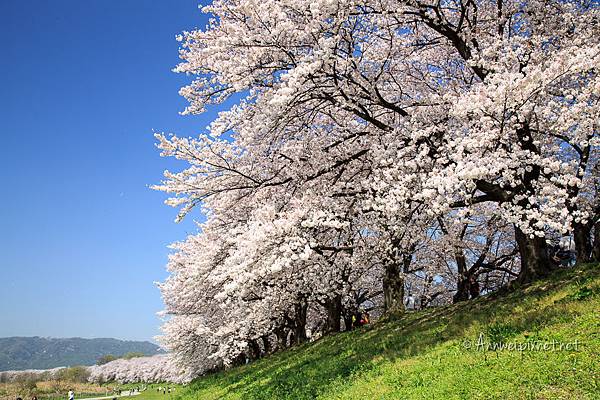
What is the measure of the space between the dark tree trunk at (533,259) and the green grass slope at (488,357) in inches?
33.3

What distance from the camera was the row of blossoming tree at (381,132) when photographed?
9555mm

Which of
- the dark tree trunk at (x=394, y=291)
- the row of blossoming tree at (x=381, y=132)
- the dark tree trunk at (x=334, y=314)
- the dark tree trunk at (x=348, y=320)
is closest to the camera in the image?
the row of blossoming tree at (x=381, y=132)

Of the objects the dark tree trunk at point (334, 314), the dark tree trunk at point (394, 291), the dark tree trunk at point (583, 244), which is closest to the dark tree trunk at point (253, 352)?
the dark tree trunk at point (334, 314)

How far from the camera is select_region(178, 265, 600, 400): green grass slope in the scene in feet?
20.9

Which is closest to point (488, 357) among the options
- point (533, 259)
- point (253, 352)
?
point (533, 259)

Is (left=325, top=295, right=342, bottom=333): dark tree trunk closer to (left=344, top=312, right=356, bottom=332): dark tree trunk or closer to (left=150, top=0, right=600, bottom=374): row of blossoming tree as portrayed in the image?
(left=344, top=312, right=356, bottom=332): dark tree trunk

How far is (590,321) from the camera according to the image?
7.63 m

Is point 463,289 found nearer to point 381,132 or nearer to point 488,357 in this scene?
point 381,132

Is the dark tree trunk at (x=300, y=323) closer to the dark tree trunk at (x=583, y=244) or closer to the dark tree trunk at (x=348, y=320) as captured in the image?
the dark tree trunk at (x=348, y=320)

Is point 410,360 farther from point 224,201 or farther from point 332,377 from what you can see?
point 224,201

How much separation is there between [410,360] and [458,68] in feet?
40.0

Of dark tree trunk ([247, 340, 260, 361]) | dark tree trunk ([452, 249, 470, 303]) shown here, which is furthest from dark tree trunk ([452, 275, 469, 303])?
dark tree trunk ([247, 340, 260, 361])

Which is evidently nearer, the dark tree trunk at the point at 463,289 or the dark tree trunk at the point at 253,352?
the dark tree trunk at the point at 463,289

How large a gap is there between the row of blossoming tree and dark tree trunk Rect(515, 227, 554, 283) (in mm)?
44
